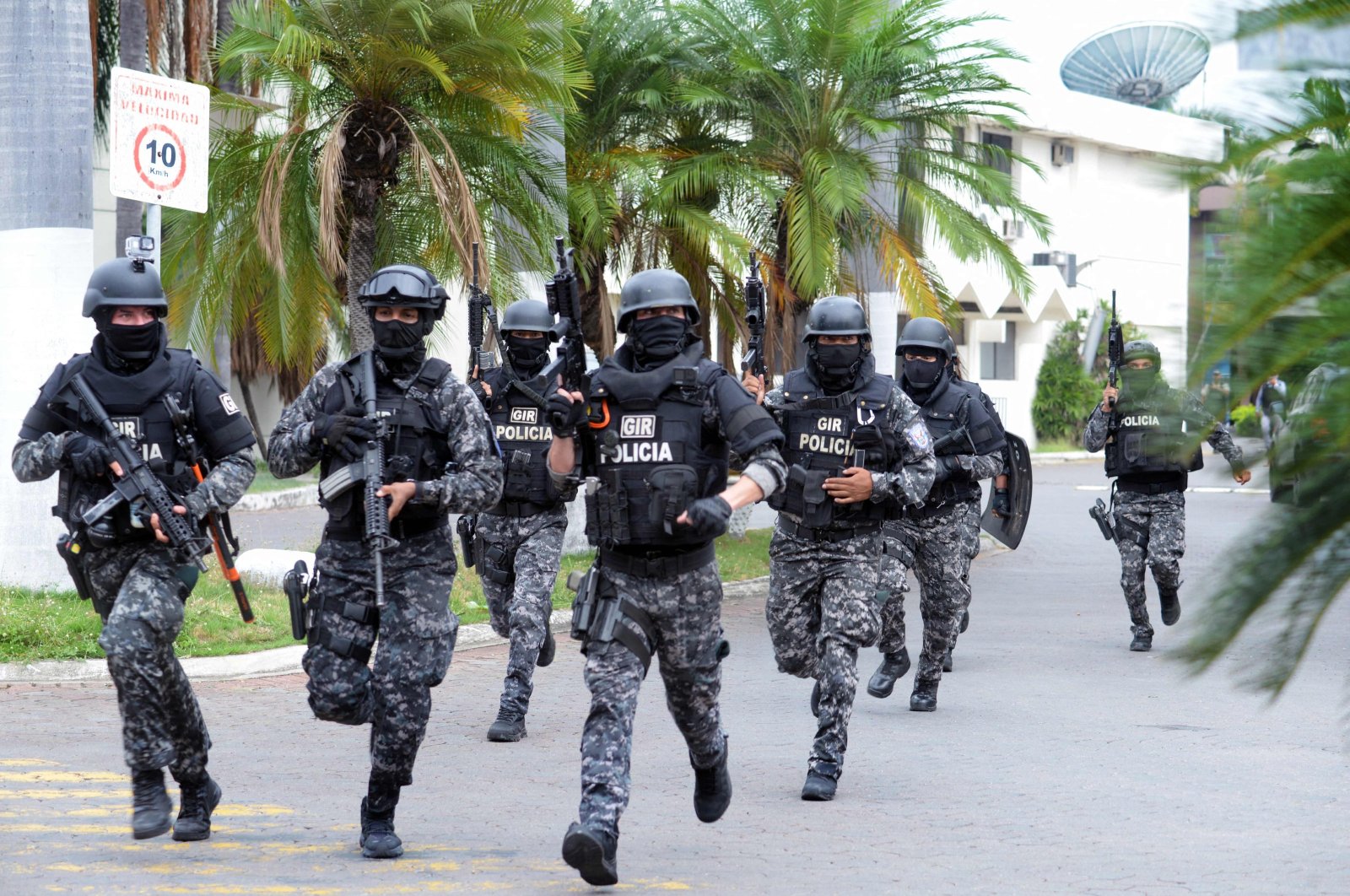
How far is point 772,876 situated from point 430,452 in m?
1.97

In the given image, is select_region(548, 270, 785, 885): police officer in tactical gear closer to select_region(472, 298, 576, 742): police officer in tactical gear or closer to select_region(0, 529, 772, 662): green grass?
select_region(472, 298, 576, 742): police officer in tactical gear

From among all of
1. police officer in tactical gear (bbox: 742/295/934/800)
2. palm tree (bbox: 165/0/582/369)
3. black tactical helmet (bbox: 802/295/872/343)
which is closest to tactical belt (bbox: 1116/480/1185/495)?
police officer in tactical gear (bbox: 742/295/934/800)

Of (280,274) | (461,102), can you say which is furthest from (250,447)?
(461,102)

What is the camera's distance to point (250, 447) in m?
6.14

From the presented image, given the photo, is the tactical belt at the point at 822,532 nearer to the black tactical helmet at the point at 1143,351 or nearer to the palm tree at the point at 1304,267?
the black tactical helmet at the point at 1143,351

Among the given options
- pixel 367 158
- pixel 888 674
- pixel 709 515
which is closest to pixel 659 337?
pixel 709 515

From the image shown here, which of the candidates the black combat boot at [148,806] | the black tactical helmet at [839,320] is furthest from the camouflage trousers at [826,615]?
the black combat boot at [148,806]

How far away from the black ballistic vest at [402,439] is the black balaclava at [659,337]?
0.72m

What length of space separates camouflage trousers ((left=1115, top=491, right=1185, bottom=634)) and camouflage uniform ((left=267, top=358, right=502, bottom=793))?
6517 mm

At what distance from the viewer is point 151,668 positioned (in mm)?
5527

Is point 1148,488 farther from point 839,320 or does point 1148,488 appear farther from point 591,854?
point 591,854

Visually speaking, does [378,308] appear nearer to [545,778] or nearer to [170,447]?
[170,447]

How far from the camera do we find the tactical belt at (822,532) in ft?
22.6

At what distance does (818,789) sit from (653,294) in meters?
2.19
